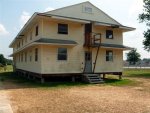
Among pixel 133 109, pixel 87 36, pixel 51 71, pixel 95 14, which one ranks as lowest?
pixel 133 109

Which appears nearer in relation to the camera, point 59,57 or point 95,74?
point 59,57

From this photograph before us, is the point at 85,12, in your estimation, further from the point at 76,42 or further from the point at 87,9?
the point at 76,42

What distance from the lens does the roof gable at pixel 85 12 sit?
23886 millimetres

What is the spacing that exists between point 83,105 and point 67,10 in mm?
14614

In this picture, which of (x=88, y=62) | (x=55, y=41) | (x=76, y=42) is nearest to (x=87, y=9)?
(x=76, y=42)

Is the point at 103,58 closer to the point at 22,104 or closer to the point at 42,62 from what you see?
the point at 42,62

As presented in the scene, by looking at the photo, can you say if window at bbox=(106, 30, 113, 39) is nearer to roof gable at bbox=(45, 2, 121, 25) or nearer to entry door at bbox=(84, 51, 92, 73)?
roof gable at bbox=(45, 2, 121, 25)

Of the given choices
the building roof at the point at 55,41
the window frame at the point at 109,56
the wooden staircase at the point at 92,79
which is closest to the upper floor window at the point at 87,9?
the building roof at the point at 55,41

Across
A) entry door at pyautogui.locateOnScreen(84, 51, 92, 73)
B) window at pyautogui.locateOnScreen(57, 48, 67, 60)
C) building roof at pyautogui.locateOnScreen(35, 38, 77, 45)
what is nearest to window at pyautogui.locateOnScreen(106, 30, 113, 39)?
entry door at pyautogui.locateOnScreen(84, 51, 92, 73)

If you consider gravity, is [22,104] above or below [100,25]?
below

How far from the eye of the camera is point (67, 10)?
24.1 meters

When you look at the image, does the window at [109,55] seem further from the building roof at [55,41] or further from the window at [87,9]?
the building roof at [55,41]

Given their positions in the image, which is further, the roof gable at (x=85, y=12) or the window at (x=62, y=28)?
the roof gable at (x=85, y=12)

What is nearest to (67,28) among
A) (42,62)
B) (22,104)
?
(42,62)
